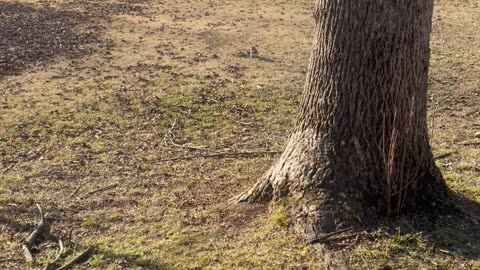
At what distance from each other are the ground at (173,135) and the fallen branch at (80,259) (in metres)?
0.06

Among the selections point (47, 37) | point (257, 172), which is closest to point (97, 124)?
point (257, 172)

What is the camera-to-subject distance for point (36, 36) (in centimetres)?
870

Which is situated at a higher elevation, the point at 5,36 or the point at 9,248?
the point at 5,36

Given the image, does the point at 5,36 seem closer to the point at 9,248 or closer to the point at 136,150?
the point at 136,150

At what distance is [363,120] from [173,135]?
7.87ft

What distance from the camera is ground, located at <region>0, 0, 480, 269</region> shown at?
3488 millimetres

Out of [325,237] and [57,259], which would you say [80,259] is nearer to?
[57,259]

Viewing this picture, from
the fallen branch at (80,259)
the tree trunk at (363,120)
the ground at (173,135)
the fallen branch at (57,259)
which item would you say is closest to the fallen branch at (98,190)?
the ground at (173,135)

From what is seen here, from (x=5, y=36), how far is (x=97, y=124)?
364cm

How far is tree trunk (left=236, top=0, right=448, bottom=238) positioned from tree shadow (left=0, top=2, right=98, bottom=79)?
185 inches

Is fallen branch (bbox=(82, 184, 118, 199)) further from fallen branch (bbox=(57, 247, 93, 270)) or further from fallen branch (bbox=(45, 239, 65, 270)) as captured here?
fallen branch (bbox=(57, 247, 93, 270))

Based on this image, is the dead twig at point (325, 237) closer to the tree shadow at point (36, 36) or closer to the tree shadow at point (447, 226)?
the tree shadow at point (447, 226)

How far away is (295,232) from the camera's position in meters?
3.54

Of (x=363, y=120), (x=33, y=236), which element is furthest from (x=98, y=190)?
(x=363, y=120)
